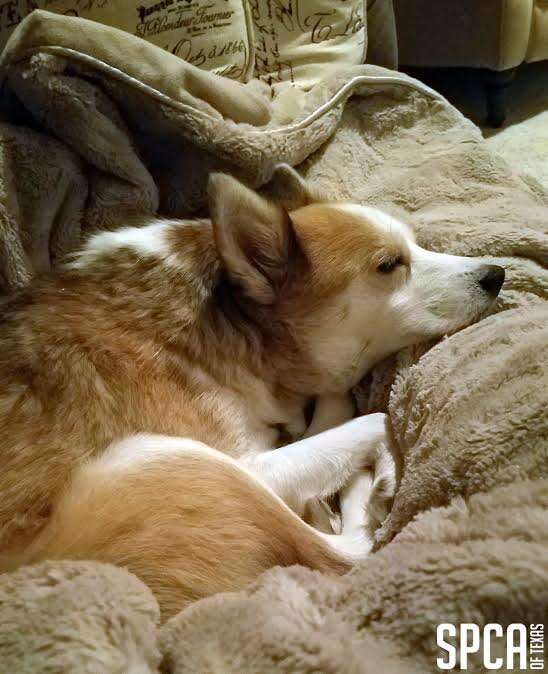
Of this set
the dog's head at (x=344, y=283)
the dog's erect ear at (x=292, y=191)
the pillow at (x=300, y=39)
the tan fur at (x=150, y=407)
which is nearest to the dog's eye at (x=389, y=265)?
the dog's head at (x=344, y=283)

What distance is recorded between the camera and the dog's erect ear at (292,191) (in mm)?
1510

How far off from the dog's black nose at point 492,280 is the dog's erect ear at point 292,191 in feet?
1.50

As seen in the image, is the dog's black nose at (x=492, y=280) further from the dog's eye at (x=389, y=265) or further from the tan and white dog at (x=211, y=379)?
the dog's eye at (x=389, y=265)

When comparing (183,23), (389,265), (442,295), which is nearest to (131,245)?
(389,265)

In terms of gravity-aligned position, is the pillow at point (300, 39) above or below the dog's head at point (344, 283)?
above

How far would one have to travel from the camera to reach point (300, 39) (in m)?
2.03

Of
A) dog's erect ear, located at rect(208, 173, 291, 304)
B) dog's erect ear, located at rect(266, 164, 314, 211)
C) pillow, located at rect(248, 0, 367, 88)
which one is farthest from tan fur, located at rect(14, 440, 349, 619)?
pillow, located at rect(248, 0, 367, 88)

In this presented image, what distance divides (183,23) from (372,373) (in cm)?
110

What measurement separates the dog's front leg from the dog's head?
0.17 m

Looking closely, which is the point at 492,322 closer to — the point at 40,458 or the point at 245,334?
the point at 245,334

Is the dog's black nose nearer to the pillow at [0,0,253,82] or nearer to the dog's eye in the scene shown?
the dog's eye

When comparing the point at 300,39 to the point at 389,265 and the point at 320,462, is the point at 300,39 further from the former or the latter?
the point at 320,462

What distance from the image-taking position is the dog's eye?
1.32 meters

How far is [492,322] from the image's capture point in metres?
1.20
